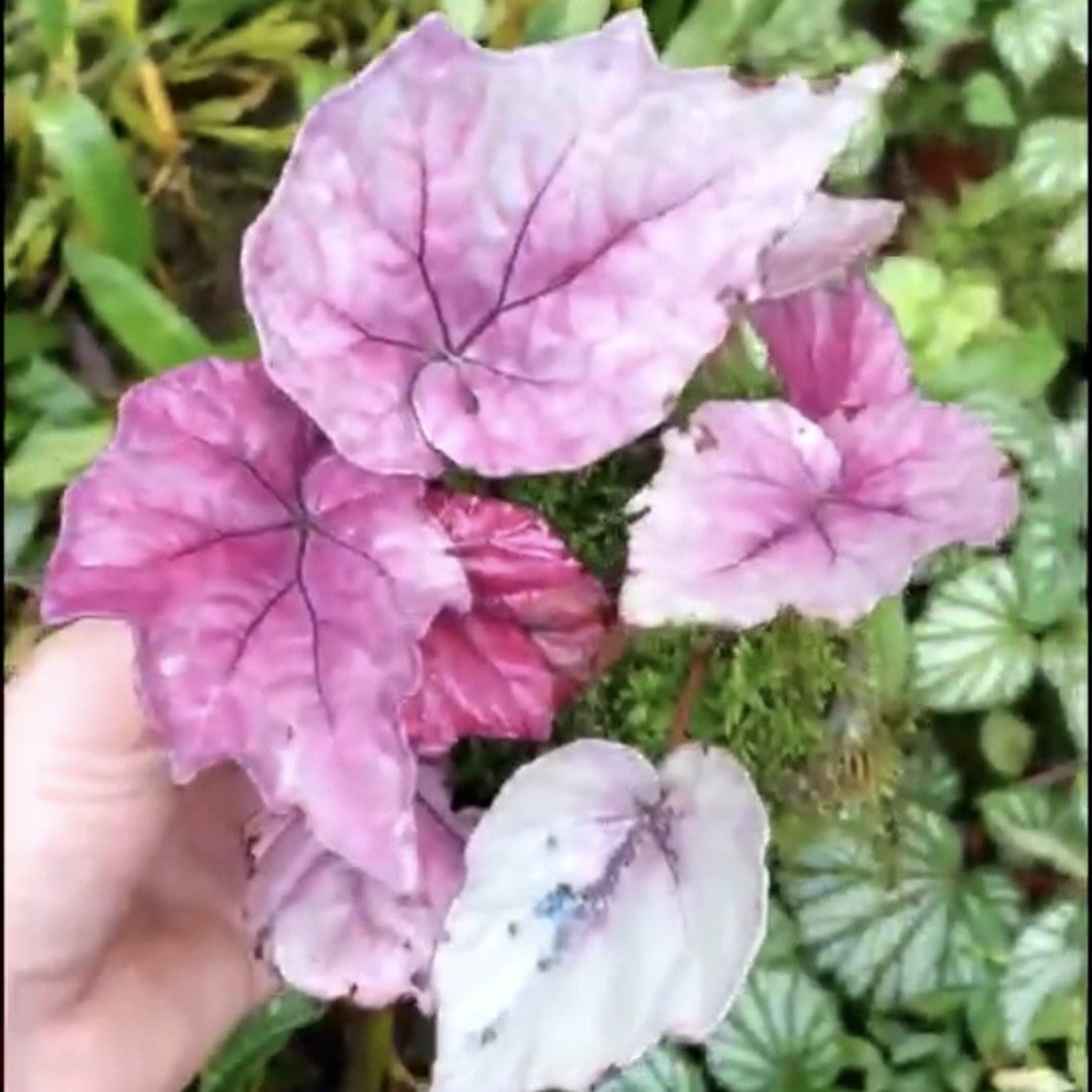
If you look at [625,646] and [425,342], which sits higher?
[425,342]

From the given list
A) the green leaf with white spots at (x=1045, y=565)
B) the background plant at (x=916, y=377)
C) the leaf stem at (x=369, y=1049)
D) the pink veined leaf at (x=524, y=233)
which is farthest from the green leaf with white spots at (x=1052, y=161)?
the leaf stem at (x=369, y=1049)

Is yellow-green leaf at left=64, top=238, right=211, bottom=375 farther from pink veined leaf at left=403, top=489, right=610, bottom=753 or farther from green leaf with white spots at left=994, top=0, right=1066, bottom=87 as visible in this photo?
green leaf with white spots at left=994, top=0, right=1066, bottom=87

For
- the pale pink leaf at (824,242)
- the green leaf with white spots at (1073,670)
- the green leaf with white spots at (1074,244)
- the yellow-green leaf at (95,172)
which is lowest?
the green leaf with white spots at (1073,670)

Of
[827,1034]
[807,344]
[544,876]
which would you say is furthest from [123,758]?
[827,1034]

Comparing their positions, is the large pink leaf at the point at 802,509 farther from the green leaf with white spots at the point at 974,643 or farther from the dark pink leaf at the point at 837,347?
the green leaf with white spots at the point at 974,643

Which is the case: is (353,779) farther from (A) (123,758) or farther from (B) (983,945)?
(B) (983,945)

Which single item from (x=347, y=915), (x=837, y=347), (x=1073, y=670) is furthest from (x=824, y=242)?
(x=1073, y=670)
